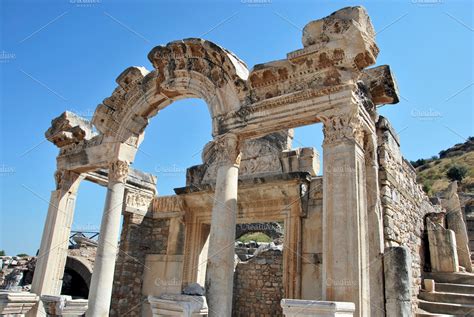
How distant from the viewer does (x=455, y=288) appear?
7266mm

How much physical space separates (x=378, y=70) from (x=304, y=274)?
448cm

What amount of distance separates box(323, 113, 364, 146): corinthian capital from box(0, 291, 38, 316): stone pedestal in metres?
7.33

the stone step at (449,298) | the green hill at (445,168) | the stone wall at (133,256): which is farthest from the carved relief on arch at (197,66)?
the green hill at (445,168)

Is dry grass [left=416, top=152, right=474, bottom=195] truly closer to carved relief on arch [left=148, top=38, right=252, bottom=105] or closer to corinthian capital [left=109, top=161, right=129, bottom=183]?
carved relief on arch [left=148, top=38, right=252, bottom=105]

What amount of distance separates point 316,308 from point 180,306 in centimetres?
191

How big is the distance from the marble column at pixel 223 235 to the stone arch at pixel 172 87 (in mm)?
581

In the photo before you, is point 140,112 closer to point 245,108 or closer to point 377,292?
point 245,108

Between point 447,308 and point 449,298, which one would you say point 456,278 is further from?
point 447,308

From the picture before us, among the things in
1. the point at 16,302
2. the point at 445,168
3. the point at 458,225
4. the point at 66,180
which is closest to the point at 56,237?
the point at 66,180

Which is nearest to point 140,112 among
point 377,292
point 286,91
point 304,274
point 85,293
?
point 286,91

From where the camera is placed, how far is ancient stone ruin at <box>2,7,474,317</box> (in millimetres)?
5277

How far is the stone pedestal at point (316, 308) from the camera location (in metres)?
4.23

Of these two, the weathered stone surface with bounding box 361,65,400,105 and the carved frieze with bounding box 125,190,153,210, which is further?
the carved frieze with bounding box 125,190,153,210

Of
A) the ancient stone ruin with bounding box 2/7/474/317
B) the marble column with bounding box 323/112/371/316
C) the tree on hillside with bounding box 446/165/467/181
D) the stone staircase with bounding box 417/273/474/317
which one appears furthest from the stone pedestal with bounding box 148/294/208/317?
the tree on hillside with bounding box 446/165/467/181
